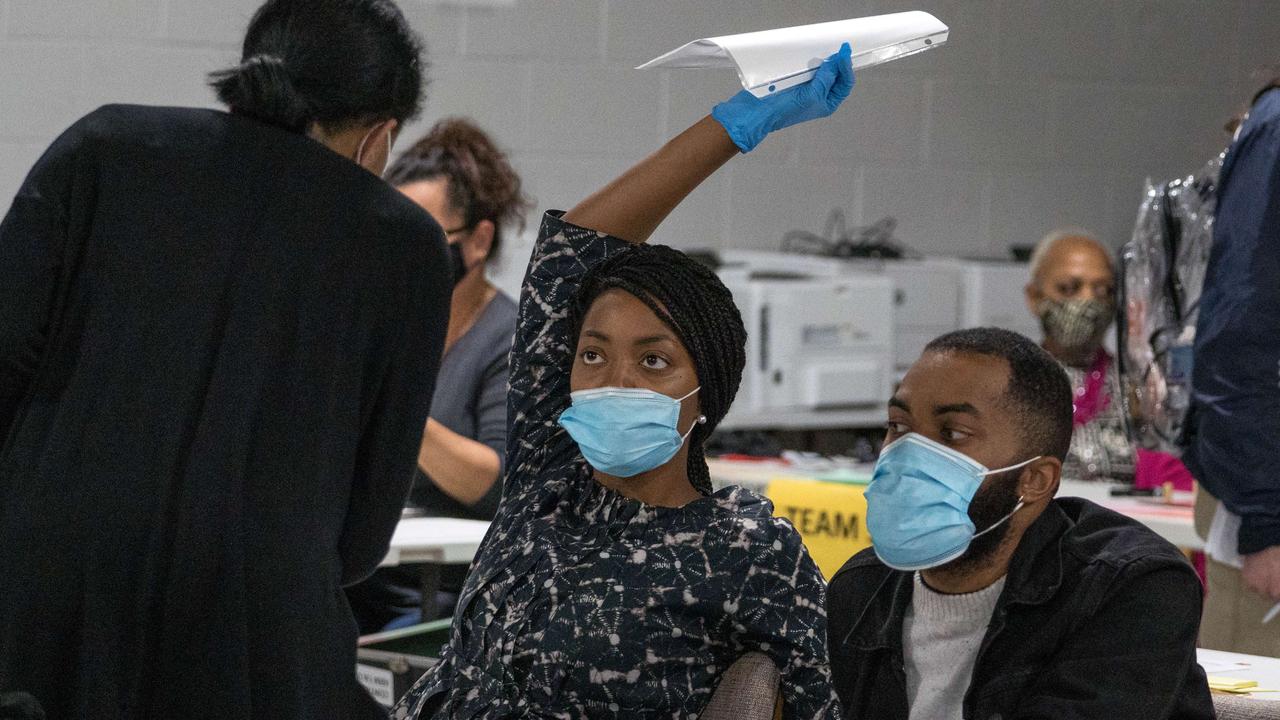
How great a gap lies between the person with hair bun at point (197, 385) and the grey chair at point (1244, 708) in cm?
87

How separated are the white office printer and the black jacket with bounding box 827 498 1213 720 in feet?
8.78

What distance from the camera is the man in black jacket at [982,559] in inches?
62.8

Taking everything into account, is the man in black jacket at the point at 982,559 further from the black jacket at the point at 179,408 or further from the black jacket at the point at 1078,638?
the black jacket at the point at 179,408

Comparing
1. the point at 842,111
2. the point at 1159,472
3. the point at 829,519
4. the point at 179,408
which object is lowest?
the point at 1159,472

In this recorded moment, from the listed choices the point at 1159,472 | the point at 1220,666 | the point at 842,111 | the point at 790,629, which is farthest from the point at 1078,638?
the point at 842,111

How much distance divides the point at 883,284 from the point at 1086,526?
9.69 feet

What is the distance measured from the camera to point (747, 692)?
5.17 feet

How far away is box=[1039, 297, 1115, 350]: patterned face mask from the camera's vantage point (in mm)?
4246

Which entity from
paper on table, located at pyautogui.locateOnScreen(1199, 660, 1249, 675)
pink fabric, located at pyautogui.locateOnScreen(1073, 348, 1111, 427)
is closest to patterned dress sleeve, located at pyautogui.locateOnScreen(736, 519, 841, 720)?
paper on table, located at pyautogui.locateOnScreen(1199, 660, 1249, 675)

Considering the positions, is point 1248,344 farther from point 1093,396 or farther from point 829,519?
point 1093,396

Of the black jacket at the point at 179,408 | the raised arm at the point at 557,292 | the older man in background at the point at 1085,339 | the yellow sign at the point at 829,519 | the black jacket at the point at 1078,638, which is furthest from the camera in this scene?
the older man in background at the point at 1085,339

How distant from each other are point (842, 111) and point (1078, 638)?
3.84 meters

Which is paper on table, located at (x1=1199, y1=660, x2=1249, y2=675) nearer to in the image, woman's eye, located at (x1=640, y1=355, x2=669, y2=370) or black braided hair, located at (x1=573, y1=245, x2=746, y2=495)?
black braided hair, located at (x1=573, y1=245, x2=746, y2=495)

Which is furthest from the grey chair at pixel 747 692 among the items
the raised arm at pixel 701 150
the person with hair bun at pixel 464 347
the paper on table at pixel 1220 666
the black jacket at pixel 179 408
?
the person with hair bun at pixel 464 347
